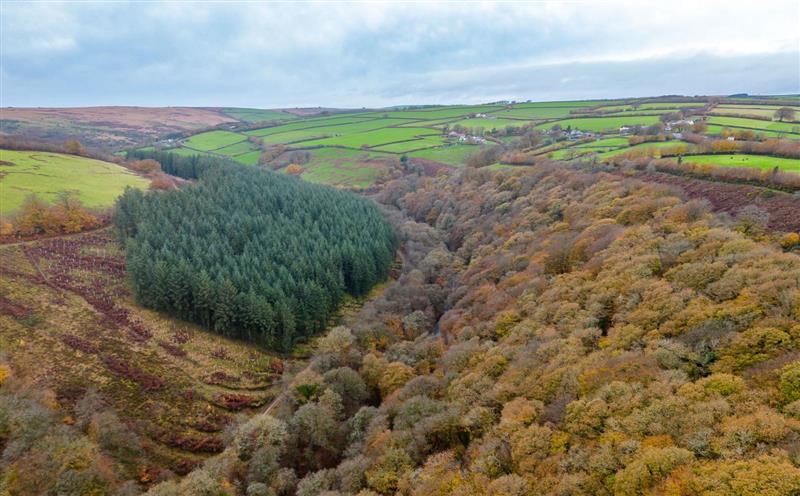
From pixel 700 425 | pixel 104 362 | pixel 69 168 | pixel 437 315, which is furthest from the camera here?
pixel 69 168

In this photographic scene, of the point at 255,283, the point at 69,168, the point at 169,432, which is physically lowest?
the point at 169,432

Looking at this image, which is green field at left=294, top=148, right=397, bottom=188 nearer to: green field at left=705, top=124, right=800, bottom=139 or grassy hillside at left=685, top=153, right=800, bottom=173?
green field at left=705, top=124, right=800, bottom=139

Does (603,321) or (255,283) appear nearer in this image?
(603,321)

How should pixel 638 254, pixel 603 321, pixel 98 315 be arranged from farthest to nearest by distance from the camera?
pixel 98 315 → pixel 638 254 → pixel 603 321

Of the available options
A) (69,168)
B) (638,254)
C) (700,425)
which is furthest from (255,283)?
(69,168)

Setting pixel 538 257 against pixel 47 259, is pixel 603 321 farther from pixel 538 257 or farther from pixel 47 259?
pixel 47 259

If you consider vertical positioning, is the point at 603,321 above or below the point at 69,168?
below

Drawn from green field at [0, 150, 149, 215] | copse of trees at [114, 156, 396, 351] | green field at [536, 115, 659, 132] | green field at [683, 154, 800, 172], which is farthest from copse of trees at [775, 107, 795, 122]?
green field at [0, 150, 149, 215]
